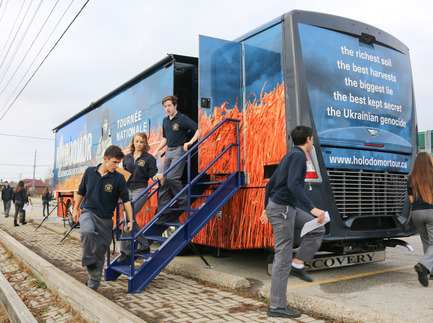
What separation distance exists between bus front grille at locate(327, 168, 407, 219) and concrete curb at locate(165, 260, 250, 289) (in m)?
1.47

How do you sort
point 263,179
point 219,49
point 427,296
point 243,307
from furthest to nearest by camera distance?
point 219,49 → point 263,179 → point 427,296 → point 243,307

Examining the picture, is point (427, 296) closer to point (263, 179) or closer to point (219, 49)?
point (263, 179)

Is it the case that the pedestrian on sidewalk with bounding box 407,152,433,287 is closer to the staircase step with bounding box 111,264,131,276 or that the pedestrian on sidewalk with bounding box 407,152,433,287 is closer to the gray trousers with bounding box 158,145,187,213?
A: the gray trousers with bounding box 158,145,187,213

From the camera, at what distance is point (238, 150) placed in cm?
545

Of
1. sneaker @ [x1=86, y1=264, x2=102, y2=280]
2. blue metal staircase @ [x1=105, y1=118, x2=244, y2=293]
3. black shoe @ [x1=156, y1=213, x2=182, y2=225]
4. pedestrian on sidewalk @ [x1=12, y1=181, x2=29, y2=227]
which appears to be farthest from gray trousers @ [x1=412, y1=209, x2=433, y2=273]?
pedestrian on sidewalk @ [x1=12, y1=181, x2=29, y2=227]

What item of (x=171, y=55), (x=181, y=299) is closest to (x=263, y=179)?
(x=181, y=299)

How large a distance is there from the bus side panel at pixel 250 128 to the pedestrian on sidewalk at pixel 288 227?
3.64 ft

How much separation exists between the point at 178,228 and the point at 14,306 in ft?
6.36

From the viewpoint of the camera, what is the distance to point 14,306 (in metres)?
4.17

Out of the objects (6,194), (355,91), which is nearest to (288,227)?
(355,91)

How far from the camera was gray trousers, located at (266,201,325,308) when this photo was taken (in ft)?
11.8

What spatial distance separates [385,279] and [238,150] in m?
2.53

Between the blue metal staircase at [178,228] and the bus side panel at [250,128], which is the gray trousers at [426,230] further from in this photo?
the blue metal staircase at [178,228]

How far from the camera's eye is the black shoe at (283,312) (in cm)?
354
